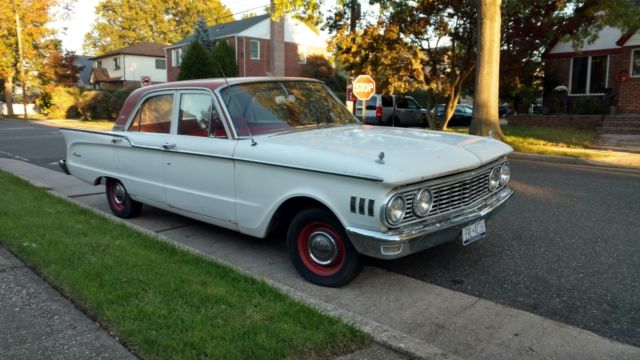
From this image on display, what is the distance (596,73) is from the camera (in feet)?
69.4

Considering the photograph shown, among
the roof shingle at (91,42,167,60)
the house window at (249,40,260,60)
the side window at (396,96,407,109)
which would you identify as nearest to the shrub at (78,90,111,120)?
the house window at (249,40,260,60)

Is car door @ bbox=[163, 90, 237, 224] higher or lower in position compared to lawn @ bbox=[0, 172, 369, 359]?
higher

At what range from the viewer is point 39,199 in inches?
Result: 283

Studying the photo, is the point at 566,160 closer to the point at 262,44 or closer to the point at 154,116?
the point at 154,116

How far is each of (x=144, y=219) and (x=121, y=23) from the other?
263ft

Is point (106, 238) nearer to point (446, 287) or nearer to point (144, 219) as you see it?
point (144, 219)

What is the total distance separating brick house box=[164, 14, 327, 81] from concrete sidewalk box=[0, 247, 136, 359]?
3724cm

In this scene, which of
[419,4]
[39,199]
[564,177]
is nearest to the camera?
[39,199]

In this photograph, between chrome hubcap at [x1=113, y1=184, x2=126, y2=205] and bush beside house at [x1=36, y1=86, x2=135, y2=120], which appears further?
bush beside house at [x1=36, y1=86, x2=135, y2=120]

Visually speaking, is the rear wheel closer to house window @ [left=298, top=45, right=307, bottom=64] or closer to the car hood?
the car hood

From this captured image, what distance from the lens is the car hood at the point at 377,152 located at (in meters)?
3.60

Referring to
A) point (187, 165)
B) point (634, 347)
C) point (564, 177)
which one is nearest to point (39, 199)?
point (187, 165)

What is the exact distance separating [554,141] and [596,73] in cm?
860

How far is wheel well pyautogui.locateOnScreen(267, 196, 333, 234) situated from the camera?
416 centimetres
